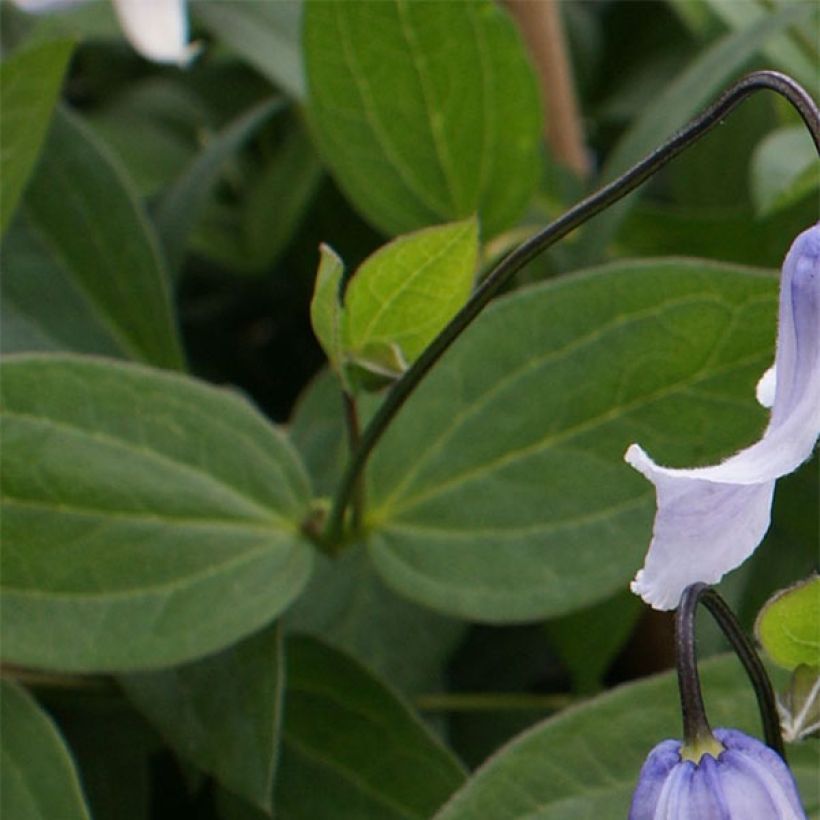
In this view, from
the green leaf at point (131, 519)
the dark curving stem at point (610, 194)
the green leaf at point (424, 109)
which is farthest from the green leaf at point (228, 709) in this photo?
the green leaf at point (424, 109)

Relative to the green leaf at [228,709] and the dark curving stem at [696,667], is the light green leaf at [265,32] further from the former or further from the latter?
the dark curving stem at [696,667]

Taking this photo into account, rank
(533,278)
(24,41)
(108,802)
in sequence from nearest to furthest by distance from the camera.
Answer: (108,802) < (533,278) < (24,41)

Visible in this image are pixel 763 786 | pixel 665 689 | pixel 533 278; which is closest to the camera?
pixel 763 786

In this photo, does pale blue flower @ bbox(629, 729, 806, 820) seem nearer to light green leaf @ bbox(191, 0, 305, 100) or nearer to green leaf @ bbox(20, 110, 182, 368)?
green leaf @ bbox(20, 110, 182, 368)

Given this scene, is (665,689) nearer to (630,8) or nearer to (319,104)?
(319,104)

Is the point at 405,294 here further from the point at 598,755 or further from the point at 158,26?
the point at 158,26

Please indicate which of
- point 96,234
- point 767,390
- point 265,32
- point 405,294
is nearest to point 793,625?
point 767,390

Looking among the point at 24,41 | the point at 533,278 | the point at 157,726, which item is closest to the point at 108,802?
the point at 157,726

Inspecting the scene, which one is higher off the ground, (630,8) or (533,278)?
(630,8)
